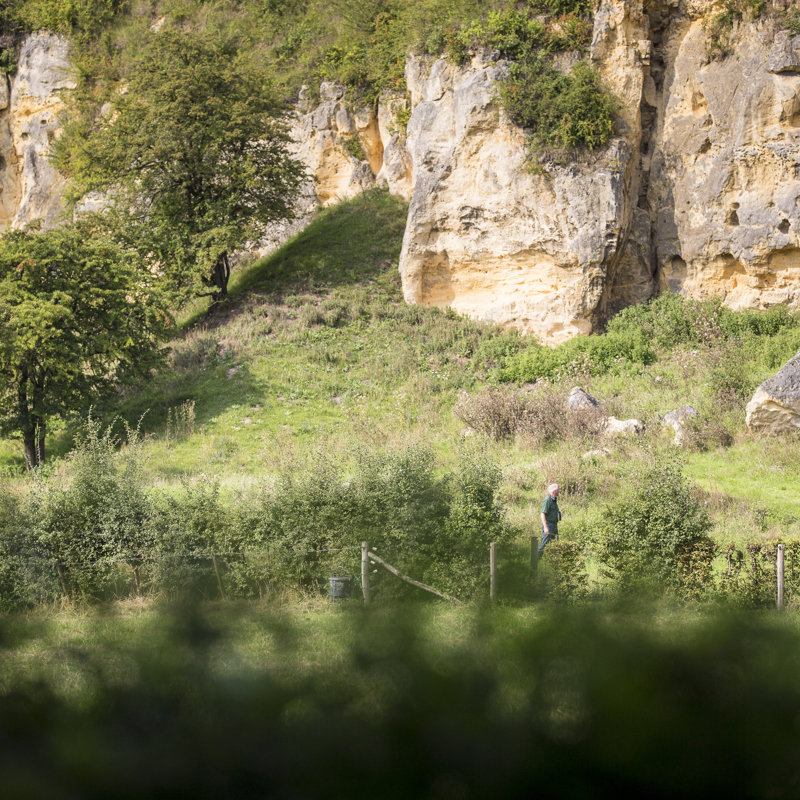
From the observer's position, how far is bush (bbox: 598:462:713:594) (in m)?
8.09

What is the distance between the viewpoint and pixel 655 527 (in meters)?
8.33

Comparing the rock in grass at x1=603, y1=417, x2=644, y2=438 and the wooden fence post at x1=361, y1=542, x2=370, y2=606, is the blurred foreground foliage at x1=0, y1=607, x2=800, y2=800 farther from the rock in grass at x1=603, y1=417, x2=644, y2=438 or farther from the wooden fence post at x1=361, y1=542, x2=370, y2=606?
the rock in grass at x1=603, y1=417, x2=644, y2=438

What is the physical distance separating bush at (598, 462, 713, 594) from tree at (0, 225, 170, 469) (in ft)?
39.6

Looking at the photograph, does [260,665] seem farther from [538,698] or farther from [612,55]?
[612,55]

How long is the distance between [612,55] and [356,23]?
37.6 ft

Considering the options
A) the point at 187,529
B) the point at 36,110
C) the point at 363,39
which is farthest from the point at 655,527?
the point at 36,110

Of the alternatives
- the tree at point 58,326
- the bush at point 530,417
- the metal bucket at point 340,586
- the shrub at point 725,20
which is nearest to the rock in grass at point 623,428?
the bush at point 530,417

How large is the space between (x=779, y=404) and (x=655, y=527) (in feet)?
22.1

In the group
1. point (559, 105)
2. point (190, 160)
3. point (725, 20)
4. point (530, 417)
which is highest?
point (725, 20)

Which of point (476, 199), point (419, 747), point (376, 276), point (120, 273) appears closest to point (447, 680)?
point (419, 747)

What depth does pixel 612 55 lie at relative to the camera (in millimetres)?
20781

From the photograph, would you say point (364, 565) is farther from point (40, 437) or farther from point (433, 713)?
point (40, 437)

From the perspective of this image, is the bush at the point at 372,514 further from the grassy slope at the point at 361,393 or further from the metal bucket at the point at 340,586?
the grassy slope at the point at 361,393

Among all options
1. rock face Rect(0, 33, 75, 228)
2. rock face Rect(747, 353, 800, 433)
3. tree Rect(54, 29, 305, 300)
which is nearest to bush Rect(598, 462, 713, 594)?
rock face Rect(747, 353, 800, 433)
